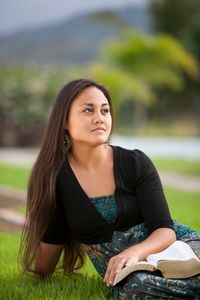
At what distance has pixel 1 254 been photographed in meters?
4.77

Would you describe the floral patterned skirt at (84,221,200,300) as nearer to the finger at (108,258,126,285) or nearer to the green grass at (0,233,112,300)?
the finger at (108,258,126,285)

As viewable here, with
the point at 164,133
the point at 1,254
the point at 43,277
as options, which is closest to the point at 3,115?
the point at 164,133

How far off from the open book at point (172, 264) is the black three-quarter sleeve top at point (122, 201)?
209mm

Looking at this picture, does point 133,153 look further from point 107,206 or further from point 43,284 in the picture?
point 43,284

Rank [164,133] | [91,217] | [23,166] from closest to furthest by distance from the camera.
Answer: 1. [91,217]
2. [23,166]
3. [164,133]

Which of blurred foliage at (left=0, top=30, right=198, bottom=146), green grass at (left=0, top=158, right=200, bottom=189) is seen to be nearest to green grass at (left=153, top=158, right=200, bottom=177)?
green grass at (left=0, top=158, right=200, bottom=189)

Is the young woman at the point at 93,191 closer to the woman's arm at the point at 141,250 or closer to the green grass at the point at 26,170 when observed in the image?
the woman's arm at the point at 141,250

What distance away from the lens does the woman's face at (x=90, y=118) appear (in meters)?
3.22

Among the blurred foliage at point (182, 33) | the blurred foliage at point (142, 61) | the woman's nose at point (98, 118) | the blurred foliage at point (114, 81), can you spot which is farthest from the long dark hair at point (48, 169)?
the blurred foliage at point (182, 33)

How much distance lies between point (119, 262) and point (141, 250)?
12 centimetres

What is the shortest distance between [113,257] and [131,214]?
255mm

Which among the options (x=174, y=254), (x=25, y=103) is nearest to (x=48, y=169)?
(x=174, y=254)

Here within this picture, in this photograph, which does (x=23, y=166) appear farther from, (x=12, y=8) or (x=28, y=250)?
(x=12, y=8)

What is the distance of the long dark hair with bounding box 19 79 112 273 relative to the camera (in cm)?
326
